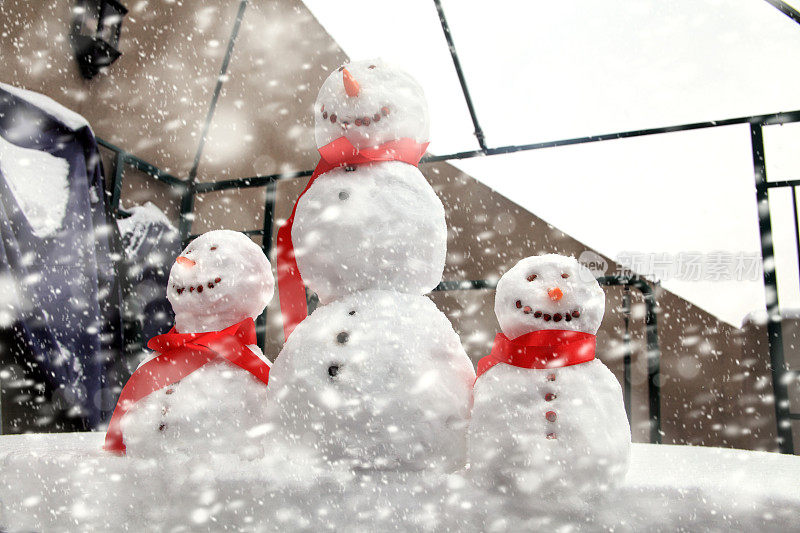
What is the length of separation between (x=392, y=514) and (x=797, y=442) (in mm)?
2414

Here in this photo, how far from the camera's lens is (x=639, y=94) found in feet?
5.09

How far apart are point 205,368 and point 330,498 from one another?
0.27m

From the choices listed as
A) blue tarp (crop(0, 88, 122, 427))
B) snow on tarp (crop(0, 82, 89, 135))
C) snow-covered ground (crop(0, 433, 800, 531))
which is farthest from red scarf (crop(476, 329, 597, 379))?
snow on tarp (crop(0, 82, 89, 135))

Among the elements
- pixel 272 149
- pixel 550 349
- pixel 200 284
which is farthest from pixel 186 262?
pixel 272 149

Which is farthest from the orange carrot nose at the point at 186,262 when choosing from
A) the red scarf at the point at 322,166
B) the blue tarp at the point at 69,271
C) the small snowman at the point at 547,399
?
the blue tarp at the point at 69,271

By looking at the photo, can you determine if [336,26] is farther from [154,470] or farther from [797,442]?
[797,442]

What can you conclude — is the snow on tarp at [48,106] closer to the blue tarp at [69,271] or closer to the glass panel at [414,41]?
the blue tarp at [69,271]

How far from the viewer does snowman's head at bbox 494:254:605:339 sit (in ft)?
2.10

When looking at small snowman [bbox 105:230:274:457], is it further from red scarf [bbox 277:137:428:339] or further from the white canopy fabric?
the white canopy fabric

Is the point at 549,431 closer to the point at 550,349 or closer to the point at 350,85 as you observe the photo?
the point at 550,349

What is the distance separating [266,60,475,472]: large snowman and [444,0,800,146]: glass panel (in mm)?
900

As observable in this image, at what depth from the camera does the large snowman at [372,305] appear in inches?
24.6

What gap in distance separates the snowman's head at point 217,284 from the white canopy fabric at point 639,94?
822mm

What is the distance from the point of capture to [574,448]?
0.57m
